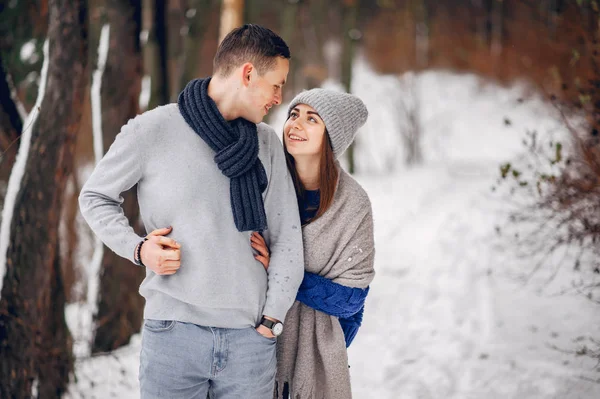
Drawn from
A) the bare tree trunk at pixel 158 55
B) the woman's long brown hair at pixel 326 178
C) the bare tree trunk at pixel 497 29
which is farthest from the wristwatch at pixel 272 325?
the bare tree trunk at pixel 497 29

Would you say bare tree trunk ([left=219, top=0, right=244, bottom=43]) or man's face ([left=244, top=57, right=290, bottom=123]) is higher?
bare tree trunk ([left=219, top=0, right=244, bottom=43])

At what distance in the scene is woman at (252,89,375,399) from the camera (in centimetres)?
244

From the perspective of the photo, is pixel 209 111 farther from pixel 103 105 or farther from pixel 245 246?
pixel 103 105

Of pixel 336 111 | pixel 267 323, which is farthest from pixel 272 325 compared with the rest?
pixel 336 111

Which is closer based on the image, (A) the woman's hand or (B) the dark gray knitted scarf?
(B) the dark gray knitted scarf

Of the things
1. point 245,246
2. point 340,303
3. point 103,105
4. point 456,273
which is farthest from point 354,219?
point 456,273

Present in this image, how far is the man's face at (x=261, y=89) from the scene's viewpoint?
211cm

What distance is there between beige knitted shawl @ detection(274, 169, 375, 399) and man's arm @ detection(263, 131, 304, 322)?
0.27 metres

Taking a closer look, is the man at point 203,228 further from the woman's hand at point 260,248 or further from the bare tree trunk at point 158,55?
the bare tree trunk at point 158,55

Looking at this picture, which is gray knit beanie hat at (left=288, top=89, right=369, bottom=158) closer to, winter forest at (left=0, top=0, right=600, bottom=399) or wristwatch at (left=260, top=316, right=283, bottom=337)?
wristwatch at (left=260, top=316, right=283, bottom=337)

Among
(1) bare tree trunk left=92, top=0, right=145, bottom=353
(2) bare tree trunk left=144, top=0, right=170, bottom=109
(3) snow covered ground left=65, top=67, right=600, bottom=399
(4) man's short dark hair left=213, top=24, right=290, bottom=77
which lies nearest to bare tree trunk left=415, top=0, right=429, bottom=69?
(3) snow covered ground left=65, top=67, right=600, bottom=399

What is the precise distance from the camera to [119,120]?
467cm

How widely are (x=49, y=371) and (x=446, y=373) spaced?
8.75 feet

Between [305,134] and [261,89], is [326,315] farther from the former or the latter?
[261,89]
